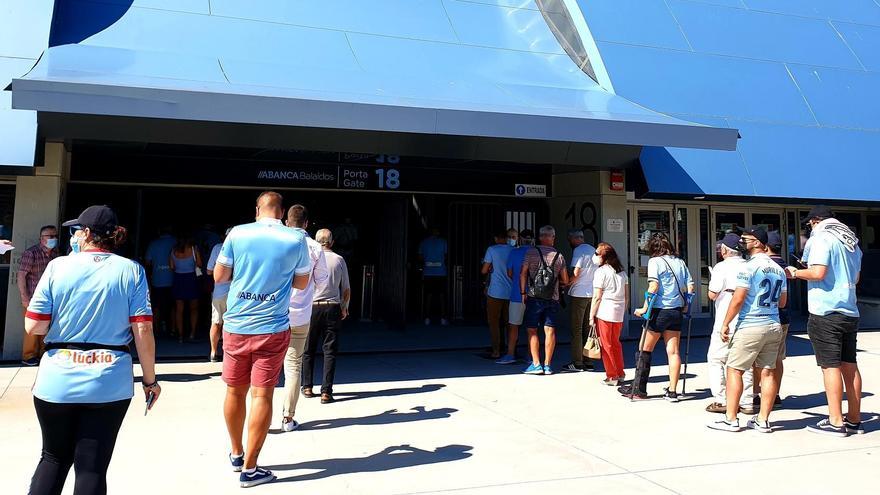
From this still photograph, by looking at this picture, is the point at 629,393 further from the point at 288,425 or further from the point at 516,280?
the point at 288,425

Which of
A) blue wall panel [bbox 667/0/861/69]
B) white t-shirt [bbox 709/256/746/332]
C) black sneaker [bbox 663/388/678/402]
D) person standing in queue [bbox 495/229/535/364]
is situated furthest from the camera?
blue wall panel [bbox 667/0/861/69]

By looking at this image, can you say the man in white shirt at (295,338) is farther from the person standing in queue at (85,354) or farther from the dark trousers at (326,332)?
the person standing in queue at (85,354)

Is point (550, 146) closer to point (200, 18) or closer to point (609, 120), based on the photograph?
point (609, 120)

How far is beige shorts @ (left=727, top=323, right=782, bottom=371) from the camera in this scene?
5805mm

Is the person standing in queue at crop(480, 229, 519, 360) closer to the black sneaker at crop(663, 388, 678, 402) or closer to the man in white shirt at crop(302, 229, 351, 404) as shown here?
the black sneaker at crop(663, 388, 678, 402)

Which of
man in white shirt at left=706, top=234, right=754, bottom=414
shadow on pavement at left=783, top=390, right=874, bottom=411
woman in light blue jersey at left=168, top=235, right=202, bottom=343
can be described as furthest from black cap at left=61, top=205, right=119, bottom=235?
woman in light blue jersey at left=168, top=235, right=202, bottom=343

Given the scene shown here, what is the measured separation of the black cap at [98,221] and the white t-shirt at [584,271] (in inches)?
241

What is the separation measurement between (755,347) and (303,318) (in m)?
3.82

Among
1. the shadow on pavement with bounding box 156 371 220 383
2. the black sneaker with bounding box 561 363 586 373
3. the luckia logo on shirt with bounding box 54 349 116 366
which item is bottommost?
the shadow on pavement with bounding box 156 371 220 383

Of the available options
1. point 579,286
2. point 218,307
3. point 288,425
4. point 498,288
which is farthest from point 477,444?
point 218,307

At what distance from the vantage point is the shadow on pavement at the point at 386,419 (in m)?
6.02

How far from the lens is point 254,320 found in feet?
14.8

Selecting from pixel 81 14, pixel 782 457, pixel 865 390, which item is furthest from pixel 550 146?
pixel 81 14

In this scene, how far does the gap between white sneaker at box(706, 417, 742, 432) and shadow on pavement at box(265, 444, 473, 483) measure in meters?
2.26
